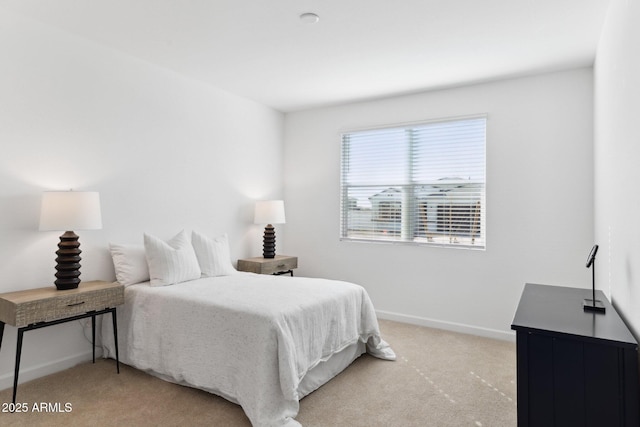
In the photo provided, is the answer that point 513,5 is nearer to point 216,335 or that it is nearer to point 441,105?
point 441,105

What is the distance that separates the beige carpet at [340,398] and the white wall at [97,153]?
47cm

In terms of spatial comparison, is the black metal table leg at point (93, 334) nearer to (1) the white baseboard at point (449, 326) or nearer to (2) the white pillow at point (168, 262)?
(2) the white pillow at point (168, 262)

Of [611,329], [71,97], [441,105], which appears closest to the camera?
[611,329]

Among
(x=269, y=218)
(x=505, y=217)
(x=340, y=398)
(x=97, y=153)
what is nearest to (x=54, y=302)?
(x=97, y=153)

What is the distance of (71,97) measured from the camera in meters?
2.99

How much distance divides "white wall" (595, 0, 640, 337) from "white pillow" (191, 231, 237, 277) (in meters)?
3.02

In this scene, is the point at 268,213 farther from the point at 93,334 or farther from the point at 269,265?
the point at 93,334

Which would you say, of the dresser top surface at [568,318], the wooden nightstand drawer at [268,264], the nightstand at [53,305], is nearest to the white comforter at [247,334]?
the nightstand at [53,305]

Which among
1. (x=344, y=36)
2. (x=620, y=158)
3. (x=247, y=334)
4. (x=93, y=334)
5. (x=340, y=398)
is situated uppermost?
(x=344, y=36)

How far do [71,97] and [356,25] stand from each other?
229cm

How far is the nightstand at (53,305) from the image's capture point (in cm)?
233

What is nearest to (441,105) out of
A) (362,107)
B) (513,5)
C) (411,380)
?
(362,107)

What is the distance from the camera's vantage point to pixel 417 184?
4277 mm

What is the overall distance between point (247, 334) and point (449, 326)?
251 centimetres
